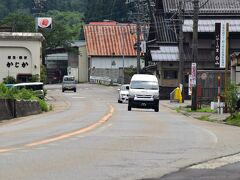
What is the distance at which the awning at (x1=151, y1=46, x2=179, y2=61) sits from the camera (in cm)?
7394

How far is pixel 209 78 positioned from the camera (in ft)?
197

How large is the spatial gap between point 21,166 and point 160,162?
281cm

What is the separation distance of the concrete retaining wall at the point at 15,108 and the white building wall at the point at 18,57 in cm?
3487

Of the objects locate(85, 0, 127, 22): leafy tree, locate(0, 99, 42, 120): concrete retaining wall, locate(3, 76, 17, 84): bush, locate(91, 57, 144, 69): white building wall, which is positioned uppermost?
locate(85, 0, 127, 22): leafy tree

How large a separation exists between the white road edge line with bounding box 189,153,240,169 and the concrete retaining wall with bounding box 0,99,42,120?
17.4 meters

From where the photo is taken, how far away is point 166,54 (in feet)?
244

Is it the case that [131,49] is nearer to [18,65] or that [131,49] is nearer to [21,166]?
[18,65]

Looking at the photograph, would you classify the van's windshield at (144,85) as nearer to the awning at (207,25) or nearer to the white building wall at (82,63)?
the awning at (207,25)

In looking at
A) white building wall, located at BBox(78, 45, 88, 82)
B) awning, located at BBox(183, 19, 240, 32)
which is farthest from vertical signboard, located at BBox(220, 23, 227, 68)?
white building wall, located at BBox(78, 45, 88, 82)

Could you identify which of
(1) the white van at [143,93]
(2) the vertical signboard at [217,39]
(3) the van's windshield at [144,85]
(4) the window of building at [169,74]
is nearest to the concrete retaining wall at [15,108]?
(1) the white van at [143,93]

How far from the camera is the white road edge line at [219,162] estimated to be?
1274 cm

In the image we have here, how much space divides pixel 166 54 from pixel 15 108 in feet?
142

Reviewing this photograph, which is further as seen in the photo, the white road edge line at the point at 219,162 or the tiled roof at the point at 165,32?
the tiled roof at the point at 165,32

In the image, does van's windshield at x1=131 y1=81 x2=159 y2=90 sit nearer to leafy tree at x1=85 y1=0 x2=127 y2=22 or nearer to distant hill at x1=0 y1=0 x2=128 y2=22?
distant hill at x1=0 y1=0 x2=128 y2=22
